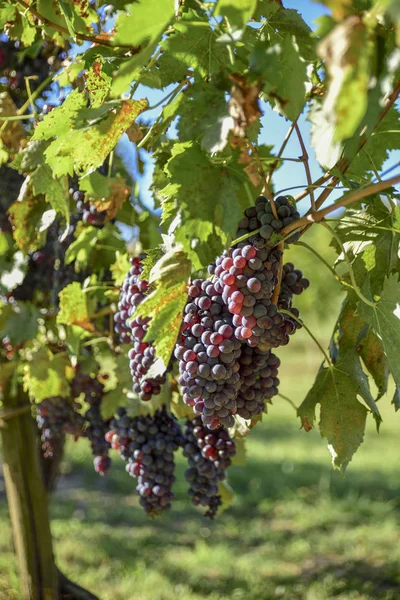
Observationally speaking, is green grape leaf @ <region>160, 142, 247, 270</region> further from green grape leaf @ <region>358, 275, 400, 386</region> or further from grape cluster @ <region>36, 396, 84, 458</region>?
grape cluster @ <region>36, 396, 84, 458</region>

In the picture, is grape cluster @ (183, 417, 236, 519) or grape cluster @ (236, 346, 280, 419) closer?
grape cluster @ (236, 346, 280, 419)

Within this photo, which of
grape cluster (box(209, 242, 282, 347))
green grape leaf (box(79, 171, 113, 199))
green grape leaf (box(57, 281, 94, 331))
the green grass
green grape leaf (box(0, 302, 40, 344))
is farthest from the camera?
the green grass

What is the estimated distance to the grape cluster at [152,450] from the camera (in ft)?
5.68

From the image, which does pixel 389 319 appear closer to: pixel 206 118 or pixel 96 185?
pixel 206 118

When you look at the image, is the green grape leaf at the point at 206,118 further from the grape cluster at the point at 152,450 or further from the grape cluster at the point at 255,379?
the grape cluster at the point at 152,450

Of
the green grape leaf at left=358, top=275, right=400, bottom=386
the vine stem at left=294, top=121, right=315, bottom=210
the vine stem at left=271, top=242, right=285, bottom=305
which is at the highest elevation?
the vine stem at left=294, top=121, right=315, bottom=210

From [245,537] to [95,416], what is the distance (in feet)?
8.88

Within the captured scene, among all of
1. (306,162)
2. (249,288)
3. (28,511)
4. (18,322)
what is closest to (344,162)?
(306,162)

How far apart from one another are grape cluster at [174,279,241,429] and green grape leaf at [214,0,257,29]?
48 centimetres

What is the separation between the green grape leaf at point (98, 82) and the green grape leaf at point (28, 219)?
27.5 inches

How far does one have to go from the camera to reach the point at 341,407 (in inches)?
49.0

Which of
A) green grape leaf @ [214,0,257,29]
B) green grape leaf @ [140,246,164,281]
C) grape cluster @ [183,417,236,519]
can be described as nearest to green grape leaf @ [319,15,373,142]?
green grape leaf @ [214,0,257,29]

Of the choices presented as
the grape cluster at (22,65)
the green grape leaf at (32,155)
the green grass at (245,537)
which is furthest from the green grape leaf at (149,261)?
the green grass at (245,537)

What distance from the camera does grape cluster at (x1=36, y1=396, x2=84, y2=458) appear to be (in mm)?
2111
